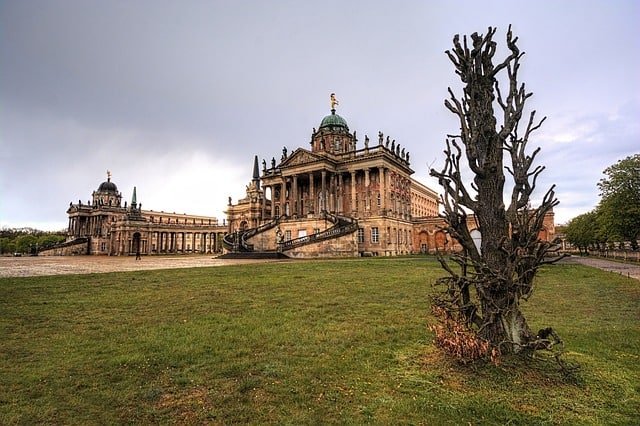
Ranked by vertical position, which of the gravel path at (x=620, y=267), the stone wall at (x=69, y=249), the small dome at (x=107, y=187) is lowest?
the gravel path at (x=620, y=267)

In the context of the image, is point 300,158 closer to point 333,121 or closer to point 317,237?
point 333,121

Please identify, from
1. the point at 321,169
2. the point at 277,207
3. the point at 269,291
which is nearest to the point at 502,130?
the point at 269,291

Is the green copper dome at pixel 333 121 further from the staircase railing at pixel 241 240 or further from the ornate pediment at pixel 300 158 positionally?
the staircase railing at pixel 241 240

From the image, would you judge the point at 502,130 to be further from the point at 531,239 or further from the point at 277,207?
the point at 277,207

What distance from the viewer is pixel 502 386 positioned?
594cm

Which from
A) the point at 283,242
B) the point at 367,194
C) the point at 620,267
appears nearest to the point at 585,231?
the point at 620,267

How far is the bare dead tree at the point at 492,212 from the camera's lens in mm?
6719

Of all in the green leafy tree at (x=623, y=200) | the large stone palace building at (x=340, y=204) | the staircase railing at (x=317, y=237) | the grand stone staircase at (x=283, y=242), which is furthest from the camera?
the large stone palace building at (x=340, y=204)

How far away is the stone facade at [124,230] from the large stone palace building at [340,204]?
1612 inches

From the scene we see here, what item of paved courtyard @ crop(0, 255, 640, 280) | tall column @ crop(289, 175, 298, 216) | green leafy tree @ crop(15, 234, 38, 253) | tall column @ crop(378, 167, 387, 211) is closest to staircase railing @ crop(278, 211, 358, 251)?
paved courtyard @ crop(0, 255, 640, 280)

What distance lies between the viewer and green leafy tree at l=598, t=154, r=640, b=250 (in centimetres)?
3912

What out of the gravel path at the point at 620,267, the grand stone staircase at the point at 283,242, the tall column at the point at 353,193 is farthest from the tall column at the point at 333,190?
the gravel path at the point at 620,267

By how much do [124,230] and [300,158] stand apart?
182 feet

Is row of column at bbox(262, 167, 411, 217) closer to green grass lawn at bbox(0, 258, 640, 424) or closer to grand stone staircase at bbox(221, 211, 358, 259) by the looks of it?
grand stone staircase at bbox(221, 211, 358, 259)
